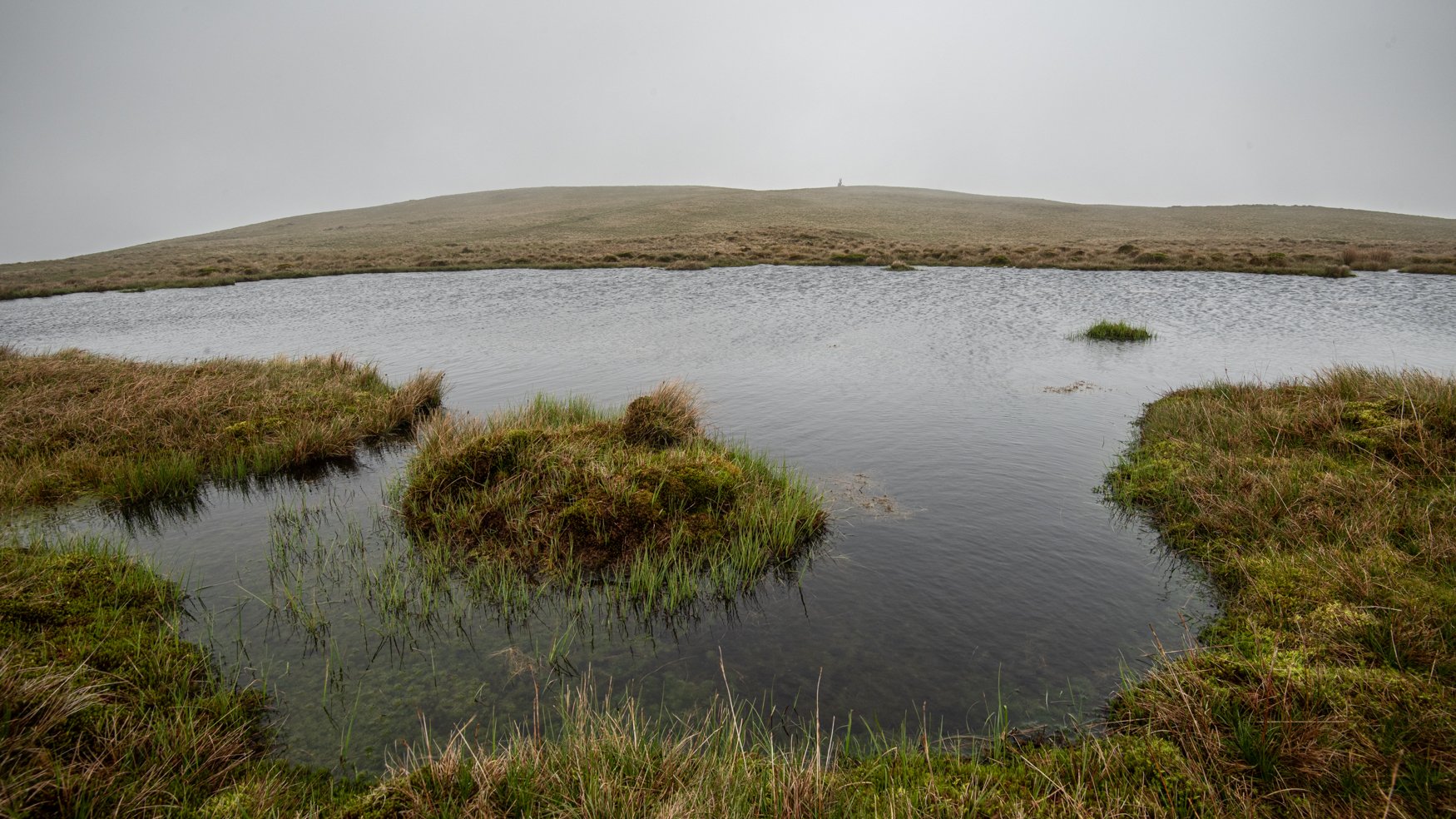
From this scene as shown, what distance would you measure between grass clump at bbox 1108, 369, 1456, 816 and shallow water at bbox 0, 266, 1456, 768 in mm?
730

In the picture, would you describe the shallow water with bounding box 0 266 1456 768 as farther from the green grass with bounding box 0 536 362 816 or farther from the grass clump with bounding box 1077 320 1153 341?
the grass clump with bounding box 1077 320 1153 341

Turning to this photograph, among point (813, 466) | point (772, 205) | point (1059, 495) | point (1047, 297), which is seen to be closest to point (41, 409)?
point (813, 466)

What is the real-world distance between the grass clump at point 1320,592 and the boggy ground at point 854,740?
26mm

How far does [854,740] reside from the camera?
18.2ft

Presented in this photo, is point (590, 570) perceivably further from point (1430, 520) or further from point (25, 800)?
point (1430, 520)

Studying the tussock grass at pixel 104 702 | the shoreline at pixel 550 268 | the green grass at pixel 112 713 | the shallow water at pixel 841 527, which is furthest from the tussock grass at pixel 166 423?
the shoreline at pixel 550 268

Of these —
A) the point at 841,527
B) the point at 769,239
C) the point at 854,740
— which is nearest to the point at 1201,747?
the point at 854,740

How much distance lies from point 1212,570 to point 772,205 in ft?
320

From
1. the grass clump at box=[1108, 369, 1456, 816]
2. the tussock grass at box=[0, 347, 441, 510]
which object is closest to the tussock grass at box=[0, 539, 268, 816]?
the tussock grass at box=[0, 347, 441, 510]

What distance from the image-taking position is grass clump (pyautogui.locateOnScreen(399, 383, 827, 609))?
866cm

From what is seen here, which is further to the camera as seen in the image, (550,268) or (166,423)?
(550,268)

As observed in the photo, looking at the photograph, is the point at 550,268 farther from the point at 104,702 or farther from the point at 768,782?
the point at 768,782

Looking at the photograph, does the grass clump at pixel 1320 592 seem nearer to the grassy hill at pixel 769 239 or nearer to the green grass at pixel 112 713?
the green grass at pixel 112 713

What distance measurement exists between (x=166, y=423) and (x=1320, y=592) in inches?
728
